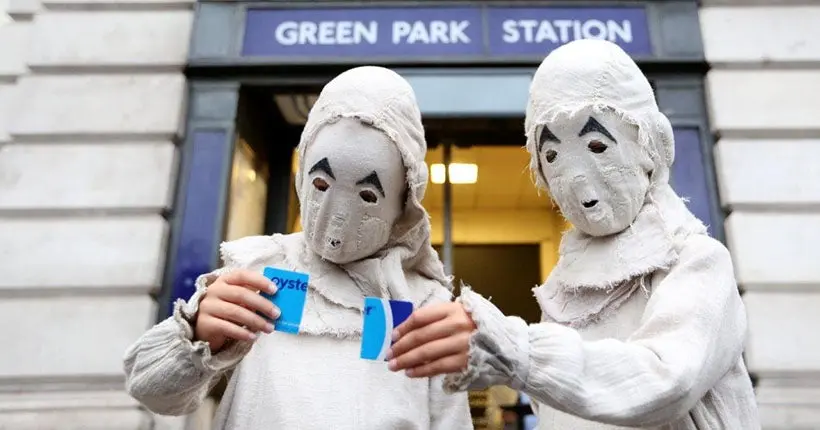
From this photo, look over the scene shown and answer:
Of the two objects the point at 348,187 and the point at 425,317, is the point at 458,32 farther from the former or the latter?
the point at 425,317

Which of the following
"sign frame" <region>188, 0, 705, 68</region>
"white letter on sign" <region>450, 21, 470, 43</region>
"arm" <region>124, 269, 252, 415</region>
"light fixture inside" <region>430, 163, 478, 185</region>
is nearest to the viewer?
"arm" <region>124, 269, 252, 415</region>

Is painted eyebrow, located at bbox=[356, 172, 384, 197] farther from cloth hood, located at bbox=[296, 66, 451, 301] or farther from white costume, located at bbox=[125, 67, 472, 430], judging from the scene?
cloth hood, located at bbox=[296, 66, 451, 301]

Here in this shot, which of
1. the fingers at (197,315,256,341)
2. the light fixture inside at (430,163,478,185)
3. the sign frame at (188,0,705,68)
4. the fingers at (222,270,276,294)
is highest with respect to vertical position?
the sign frame at (188,0,705,68)

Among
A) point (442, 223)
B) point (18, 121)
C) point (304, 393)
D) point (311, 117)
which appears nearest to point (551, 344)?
point (304, 393)

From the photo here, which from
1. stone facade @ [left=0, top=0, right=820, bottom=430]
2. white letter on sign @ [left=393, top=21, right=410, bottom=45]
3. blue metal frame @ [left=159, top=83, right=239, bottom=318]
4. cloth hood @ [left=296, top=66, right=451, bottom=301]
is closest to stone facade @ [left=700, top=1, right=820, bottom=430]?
stone facade @ [left=0, top=0, right=820, bottom=430]

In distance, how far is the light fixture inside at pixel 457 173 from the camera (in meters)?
5.87

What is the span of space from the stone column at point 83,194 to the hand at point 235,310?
3.22 meters

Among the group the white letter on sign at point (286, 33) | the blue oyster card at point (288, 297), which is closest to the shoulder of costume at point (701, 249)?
the blue oyster card at point (288, 297)

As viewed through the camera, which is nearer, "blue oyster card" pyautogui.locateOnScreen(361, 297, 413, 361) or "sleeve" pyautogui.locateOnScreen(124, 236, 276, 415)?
"blue oyster card" pyautogui.locateOnScreen(361, 297, 413, 361)

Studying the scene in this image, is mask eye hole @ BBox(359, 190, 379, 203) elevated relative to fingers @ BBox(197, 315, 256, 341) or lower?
elevated

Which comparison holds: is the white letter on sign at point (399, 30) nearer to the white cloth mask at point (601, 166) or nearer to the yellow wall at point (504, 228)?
the yellow wall at point (504, 228)

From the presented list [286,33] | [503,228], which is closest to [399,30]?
[286,33]

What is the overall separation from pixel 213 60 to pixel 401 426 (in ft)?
14.2

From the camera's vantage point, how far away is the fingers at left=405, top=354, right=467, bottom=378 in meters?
1.41
